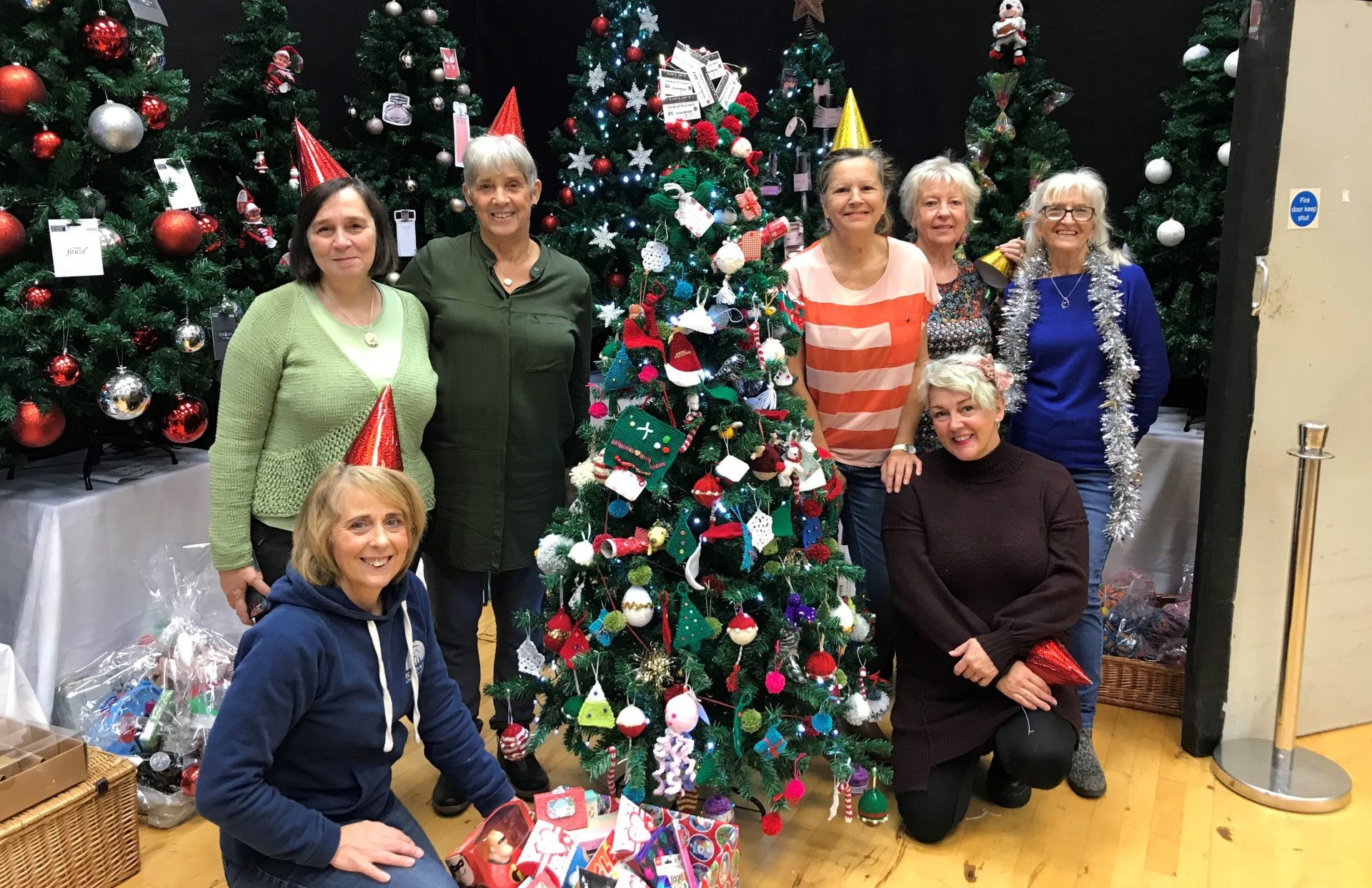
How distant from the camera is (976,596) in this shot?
8.46ft

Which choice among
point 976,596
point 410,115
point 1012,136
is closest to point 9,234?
point 410,115

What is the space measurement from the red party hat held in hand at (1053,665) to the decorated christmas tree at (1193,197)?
1512 mm

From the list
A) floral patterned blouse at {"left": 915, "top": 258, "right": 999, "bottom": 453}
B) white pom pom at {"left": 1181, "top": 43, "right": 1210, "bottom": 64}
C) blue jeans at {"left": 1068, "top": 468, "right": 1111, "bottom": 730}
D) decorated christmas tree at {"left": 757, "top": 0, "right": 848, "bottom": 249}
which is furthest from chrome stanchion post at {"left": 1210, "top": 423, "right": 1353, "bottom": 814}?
decorated christmas tree at {"left": 757, "top": 0, "right": 848, "bottom": 249}

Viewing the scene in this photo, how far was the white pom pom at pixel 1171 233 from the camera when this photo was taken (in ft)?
11.2

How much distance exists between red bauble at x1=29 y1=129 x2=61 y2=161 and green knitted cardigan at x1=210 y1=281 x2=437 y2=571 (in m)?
0.97

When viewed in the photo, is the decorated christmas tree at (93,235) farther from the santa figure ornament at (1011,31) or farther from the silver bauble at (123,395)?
the santa figure ornament at (1011,31)

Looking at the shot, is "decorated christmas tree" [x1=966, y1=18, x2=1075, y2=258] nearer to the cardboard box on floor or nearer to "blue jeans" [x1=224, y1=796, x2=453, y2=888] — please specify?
"blue jeans" [x1=224, y1=796, x2=453, y2=888]

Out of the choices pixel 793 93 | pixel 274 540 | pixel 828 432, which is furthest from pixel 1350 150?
pixel 274 540

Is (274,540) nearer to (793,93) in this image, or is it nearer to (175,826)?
(175,826)

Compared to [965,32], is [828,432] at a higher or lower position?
lower

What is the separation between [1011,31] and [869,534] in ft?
7.01

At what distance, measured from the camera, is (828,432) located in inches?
109

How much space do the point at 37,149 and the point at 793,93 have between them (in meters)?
3.22

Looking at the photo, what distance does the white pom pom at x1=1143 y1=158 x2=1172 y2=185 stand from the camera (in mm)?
3488
